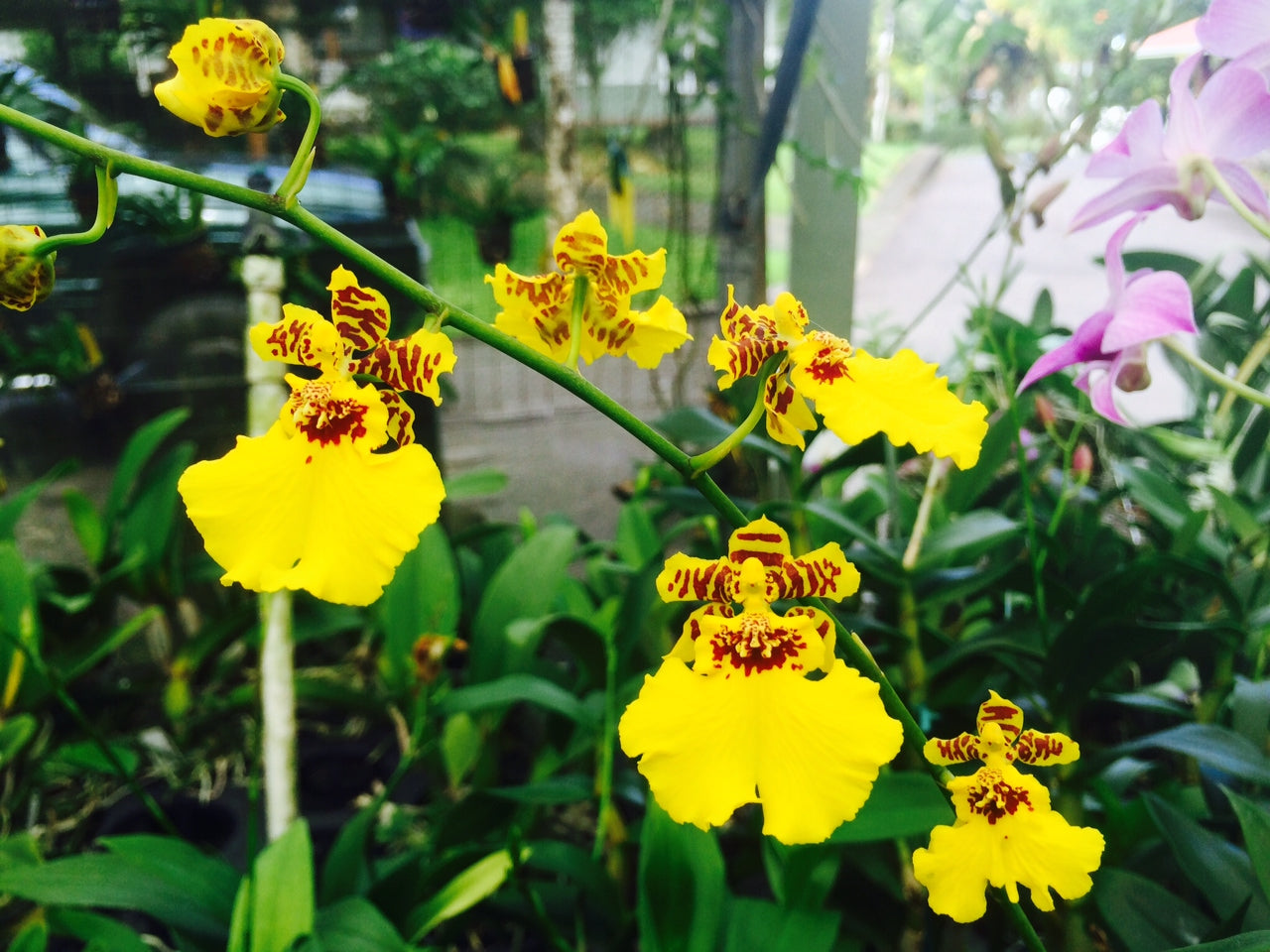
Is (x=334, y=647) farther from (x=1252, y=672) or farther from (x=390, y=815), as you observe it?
(x=1252, y=672)

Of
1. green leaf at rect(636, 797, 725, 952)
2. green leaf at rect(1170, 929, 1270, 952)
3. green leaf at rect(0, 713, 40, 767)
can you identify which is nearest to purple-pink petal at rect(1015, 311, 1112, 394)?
green leaf at rect(1170, 929, 1270, 952)

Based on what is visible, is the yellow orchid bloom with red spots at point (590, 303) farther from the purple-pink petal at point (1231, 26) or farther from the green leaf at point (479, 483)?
the green leaf at point (479, 483)

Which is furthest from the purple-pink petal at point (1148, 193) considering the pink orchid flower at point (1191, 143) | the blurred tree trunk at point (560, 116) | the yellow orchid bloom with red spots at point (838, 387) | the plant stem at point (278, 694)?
the blurred tree trunk at point (560, 116)

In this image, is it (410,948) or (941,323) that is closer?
(410,948)

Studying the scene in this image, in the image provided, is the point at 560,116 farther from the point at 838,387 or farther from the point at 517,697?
the point at 838,387

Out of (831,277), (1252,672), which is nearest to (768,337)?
(1252,672)

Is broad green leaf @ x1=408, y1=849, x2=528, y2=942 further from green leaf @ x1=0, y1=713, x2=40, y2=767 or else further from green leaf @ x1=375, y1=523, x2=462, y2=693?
green leaf @ x1=0, y1=713, x2=40, y2=767

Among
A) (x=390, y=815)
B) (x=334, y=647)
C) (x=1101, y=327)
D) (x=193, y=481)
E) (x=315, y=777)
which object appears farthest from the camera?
(x=334, y=647)
